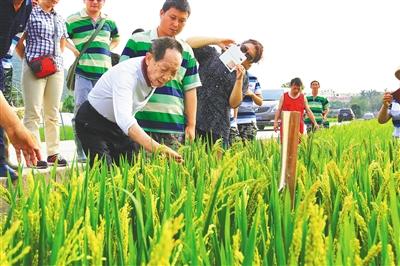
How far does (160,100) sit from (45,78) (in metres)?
1.29

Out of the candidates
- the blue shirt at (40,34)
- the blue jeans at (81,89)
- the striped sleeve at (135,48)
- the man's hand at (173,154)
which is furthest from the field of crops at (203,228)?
the blue jeans at (81,89)

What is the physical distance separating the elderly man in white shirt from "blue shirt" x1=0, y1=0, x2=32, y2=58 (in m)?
0.51

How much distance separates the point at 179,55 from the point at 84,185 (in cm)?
147

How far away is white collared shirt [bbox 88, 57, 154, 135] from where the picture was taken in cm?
295

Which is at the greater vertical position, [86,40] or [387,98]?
[86,40]

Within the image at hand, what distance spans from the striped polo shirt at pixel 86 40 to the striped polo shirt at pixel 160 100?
1.31 meters

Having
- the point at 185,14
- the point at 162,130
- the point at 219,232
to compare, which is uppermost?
the point at 185,14

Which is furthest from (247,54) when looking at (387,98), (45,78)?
(45,78)

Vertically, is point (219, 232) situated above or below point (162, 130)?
above

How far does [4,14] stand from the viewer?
8.53 feet

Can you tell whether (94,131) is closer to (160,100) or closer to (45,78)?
(160,100)

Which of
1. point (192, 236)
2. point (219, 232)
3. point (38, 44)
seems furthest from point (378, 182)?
point (38, 44)

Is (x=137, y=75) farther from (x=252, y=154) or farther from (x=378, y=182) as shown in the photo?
(x=378, y=182)

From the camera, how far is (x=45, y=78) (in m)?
4.62
